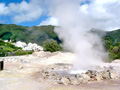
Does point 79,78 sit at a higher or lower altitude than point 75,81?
higher

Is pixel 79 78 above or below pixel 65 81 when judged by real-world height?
above

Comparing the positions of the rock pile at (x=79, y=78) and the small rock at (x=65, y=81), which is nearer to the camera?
the small rock at (x=65, y=81)

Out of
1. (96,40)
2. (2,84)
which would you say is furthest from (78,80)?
(96,40)

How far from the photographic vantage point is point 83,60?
76.9ft

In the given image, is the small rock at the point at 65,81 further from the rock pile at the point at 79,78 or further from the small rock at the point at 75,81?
the small rock at the point at 75,81

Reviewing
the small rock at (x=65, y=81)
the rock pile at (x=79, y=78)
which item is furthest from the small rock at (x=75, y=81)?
the small rock at (x=65, y=81)

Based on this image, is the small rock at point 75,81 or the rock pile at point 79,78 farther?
the rock pile at point 79,78

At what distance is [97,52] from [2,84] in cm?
1749

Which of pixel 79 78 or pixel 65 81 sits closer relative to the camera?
pixel 65 81

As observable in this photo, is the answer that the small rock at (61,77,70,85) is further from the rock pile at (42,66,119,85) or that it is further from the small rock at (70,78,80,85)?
the small rock at (70,78,80,85)

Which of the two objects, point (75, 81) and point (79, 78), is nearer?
point (75, 81)

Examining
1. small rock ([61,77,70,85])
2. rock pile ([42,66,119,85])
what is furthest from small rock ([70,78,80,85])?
small rock ([61,77,70,85])

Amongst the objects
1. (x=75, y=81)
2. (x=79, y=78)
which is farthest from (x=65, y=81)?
(x=79, y=78)

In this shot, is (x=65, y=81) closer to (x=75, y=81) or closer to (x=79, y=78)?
(x=75, y=81)
